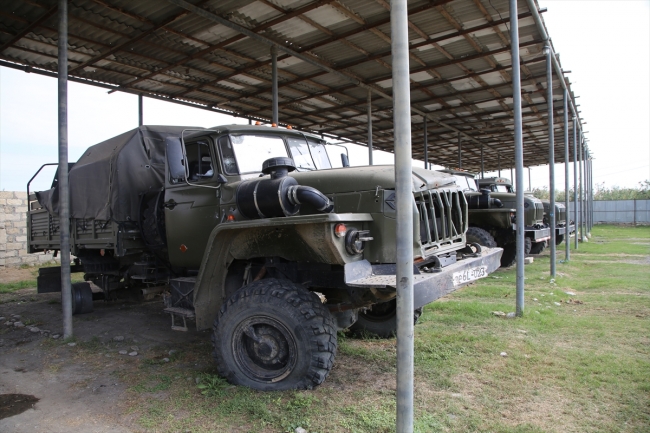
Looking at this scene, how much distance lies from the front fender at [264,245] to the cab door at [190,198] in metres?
0.57

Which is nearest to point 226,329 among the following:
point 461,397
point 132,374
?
point 132,374

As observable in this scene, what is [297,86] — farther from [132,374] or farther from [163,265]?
[132,374]

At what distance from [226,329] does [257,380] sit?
48cm

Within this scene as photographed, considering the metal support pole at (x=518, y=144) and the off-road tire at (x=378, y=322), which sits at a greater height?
the metal support pole at (x=518, y=144)

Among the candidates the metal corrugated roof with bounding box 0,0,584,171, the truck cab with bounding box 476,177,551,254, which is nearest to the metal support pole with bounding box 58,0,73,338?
the metal corrugated roof with bounding box 0,0,584,171

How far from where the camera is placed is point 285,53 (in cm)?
895

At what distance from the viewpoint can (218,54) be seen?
9.09 meters

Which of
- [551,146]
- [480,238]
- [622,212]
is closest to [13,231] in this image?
[480,238]

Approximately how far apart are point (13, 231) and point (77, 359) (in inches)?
409

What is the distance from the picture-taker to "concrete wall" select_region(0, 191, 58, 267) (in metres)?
12.7

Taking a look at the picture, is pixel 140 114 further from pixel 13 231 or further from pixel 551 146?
pixel 551 146

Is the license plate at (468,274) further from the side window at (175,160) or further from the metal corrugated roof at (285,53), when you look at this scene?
the metal corrugated roof at (285,53)

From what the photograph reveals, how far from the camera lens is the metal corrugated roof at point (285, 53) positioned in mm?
7281

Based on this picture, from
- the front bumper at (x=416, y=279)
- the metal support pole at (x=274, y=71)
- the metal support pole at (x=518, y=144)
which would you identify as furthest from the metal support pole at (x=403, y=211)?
the metal support pole at (x=274, y=71)
